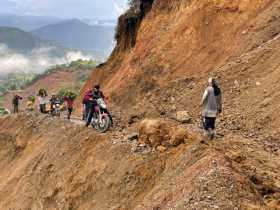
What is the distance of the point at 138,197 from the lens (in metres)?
16.9

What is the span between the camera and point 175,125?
60.1 feet

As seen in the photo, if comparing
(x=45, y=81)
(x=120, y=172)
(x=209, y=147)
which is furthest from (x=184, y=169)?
(x=45, y=81)

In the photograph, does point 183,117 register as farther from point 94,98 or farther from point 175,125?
point 175,125

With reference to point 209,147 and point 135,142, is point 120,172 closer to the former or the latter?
point 135,142

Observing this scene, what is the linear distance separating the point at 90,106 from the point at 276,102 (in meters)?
7.32

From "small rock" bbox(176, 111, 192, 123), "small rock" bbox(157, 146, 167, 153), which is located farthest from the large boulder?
"small rock" bbox(176, 111, 192, 123)

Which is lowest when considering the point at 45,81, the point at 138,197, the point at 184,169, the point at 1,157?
the point at 45,81

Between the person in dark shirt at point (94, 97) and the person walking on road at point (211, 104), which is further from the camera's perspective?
the person in dark shirt at point (94, 97)

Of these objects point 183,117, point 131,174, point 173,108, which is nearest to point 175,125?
point 131,174

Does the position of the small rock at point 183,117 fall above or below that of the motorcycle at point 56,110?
above

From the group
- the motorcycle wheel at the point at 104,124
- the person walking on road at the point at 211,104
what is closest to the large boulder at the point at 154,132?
the person walking on road at the point at 211,104

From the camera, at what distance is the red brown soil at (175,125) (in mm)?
13883

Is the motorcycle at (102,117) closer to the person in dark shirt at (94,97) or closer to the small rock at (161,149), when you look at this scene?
the person in dark shirt at (94,97)

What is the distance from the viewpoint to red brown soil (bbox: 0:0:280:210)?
45.5 feet
